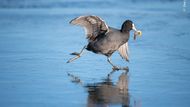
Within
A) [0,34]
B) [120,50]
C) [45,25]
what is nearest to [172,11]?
[45,25]

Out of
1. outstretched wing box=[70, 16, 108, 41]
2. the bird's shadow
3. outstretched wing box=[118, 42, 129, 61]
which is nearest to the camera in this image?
the bird's shadow

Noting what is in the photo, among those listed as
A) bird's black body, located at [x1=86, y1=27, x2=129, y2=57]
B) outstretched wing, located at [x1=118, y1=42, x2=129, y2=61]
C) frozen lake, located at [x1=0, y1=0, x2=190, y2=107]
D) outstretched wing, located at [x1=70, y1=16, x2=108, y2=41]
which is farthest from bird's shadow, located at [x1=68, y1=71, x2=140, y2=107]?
outstretched wing, located at [x1=70, y1=16, x2=108, y2=41]

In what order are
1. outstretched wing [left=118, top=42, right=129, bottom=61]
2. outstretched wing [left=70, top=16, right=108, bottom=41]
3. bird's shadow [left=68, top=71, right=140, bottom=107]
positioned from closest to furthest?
bird's shadow [left=68, top=71, right=140, bottom=107], outstretched wing [left=70, top=16, right=108, bottom=41], outstretched wing [left=118, top=42, right=129, bottom=61]

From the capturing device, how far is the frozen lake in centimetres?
934

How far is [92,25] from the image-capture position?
508 inches

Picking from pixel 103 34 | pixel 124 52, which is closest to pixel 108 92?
pixel 103 34

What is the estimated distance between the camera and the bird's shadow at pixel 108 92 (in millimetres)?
8953

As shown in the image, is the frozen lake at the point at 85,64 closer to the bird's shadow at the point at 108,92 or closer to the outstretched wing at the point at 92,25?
the bird's shadow at the point at 108,92

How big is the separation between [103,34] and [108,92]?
3303 millimetres

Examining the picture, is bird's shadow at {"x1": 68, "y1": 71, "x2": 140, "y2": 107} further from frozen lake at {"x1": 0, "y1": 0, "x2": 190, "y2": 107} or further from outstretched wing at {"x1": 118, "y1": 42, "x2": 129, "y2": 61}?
outstretched wing at {"x1": 118, "y1": 42, "x2": 129, "y2": 61}

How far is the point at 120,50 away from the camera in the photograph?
13.4 m

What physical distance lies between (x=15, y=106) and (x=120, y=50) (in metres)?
5.13

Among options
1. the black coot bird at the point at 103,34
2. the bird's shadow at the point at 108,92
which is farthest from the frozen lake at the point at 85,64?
the black coot bird at the point at 103,34

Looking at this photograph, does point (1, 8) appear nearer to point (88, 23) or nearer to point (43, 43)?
point (43, 43)
